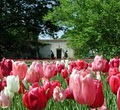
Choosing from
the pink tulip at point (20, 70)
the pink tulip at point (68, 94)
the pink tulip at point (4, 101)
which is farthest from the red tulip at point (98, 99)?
the pink tulip at point (20, 70)

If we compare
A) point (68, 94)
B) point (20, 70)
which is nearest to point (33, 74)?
point (20, 70)

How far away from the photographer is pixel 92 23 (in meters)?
25.4

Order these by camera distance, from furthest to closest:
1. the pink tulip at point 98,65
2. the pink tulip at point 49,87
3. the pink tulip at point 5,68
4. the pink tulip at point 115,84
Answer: the pink tulip at point 98,65 < the pink tulip at point 5,68 < the pink tulip at point 49,87 < the pink tulip at point 115,84

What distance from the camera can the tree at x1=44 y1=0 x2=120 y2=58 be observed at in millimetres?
25172

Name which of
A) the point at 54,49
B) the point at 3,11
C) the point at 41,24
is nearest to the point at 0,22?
the point at 3,11

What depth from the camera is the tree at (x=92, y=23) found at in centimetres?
2517

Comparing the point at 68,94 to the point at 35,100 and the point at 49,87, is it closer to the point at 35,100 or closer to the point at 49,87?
the point at 49,87

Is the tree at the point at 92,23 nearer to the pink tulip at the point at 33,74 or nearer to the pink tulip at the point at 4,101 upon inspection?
the pink tulip at the point at 33,74

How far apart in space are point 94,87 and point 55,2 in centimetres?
3811

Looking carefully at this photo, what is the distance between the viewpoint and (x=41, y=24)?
39344 mm

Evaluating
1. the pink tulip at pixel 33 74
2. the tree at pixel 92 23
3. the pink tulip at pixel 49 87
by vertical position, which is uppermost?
the tree at pixel 92 23

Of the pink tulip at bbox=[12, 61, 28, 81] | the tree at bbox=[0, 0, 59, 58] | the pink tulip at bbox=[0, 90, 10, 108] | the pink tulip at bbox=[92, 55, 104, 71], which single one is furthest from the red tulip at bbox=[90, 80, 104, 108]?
the tree at bbox=[0, 0, 59, 58]

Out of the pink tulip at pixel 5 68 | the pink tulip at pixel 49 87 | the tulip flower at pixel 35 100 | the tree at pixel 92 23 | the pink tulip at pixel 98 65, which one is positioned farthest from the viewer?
the tree at pixel 92 23

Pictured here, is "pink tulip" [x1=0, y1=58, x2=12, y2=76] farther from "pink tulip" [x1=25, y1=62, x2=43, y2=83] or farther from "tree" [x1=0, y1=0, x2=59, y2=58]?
"tree" [x1=0, y1=0, x2=59, y2=58]
